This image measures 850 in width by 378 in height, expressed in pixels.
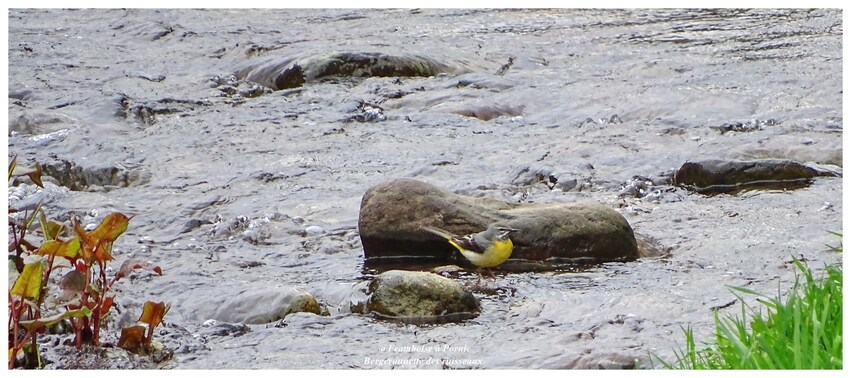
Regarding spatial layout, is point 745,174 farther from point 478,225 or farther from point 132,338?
point 132,338

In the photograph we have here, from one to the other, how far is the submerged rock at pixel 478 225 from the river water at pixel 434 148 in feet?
0.58

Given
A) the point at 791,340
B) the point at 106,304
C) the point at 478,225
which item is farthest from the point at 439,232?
the point at 791,340

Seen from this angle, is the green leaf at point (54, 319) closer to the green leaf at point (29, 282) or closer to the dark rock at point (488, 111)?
the green leaf at point (29, 282)

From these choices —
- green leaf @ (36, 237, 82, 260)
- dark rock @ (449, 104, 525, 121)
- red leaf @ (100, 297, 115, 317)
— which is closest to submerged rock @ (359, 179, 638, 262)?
red leaf @ (100, 297, 115, 317)

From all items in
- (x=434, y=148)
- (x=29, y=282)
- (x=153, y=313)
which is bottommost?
(x=434, y=148)

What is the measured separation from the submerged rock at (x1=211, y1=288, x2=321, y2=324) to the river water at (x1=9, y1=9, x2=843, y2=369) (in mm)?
86

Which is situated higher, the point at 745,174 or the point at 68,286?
the point at 68,286

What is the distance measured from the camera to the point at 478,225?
6.28 metres

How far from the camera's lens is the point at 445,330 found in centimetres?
497

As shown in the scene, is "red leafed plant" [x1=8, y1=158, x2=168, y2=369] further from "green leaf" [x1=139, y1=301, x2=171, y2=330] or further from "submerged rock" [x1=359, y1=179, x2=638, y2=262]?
"submerged rock" [x1=359, y1=179, x2=638, y2=262]

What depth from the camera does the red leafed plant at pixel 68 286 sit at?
13.4 feet

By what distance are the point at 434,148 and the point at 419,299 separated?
3361 mm

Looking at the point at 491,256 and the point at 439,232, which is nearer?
the point at 491,256

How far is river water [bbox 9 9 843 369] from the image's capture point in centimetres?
509
